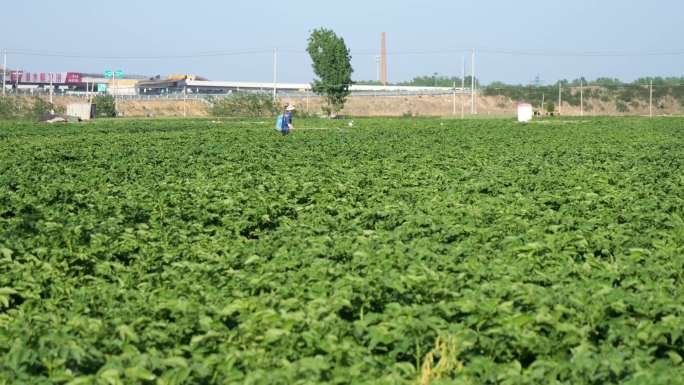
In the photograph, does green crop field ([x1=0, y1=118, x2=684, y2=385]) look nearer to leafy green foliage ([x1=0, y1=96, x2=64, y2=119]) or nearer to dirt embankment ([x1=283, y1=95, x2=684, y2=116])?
leafy green foliage ([x1=0, y1=96, x2=64, y2=119])

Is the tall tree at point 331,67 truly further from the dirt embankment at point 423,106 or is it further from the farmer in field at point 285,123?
the farmer in field at point 285,123

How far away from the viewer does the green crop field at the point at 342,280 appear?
196 inches

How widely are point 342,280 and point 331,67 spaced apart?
78849 millimetres

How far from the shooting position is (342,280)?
20.9 feet

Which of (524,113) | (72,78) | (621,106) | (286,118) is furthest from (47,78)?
(286,118)

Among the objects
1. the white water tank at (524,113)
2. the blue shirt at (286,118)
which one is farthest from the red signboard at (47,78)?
the blue shirt at (286,118)

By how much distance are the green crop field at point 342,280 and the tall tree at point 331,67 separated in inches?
2708

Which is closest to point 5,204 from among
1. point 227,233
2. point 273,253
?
point 227,233

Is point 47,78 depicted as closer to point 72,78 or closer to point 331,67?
point 72,78

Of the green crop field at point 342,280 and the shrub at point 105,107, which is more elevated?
the shrub at point 105,107

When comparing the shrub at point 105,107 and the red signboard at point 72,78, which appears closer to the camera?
the shrub at point 105,107

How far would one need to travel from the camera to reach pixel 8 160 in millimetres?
17359

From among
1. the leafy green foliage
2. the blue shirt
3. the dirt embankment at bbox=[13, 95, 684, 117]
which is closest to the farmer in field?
the blue shirt

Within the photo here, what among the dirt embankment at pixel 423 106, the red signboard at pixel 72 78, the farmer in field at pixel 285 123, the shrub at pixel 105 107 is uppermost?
the red signboard at pixel 72 78
